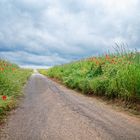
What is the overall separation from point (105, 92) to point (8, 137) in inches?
199

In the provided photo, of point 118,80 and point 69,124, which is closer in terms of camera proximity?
point 69,124

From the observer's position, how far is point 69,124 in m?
6.34

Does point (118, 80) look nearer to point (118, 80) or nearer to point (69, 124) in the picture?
point (118, 80)

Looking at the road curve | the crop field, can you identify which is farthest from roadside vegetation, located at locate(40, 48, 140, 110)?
the road curve

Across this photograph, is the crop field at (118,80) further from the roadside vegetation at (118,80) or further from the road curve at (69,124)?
the road curve at (69,124)

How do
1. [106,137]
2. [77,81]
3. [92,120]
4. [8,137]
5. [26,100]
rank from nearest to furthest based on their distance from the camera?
[106,137] → [8,137] → [92,120] → [26,100] → [77,81]

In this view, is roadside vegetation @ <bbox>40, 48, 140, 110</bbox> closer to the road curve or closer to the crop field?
the crop field

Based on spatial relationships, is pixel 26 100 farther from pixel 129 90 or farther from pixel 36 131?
pixel 36 131

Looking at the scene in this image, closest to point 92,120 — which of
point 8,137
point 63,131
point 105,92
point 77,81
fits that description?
point 63,131

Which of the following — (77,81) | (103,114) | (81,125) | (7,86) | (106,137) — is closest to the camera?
(106,137)

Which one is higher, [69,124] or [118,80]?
[118,80]

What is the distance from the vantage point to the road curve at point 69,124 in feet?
18.3

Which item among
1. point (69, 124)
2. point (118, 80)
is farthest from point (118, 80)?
point (69, 124)

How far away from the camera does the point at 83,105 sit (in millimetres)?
8742
